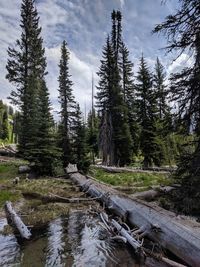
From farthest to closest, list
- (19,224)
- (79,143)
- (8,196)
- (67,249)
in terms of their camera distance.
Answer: (79,143) < (8,196) < (19,224) < (67,249)

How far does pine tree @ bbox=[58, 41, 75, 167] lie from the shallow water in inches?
556

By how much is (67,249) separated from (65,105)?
20235 mm

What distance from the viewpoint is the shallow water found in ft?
19.4

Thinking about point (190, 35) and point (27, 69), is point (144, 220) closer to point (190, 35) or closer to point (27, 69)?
point (190, 35)

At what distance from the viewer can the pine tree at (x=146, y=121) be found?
28.0 metres

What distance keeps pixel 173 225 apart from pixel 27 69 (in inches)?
1074

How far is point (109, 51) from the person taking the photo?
104 feet

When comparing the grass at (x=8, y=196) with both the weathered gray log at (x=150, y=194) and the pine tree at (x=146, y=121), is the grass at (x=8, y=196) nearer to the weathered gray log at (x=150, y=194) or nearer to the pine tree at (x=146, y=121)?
the weathered gray log at (x=150, y=194)

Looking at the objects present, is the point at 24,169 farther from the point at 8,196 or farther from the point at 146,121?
the point at 146,121

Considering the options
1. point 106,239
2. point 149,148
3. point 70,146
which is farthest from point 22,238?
point 149,148

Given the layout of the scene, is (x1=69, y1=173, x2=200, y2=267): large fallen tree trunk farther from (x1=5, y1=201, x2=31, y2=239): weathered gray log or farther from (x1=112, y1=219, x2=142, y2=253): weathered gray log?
(x1=5, y1=201, x2=31, y2=239): weathered gray log

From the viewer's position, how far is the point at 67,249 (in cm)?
666

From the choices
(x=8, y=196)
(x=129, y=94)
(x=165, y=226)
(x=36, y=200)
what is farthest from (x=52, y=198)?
(x=129, y=94)

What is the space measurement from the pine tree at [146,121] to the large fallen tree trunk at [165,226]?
18.5m
